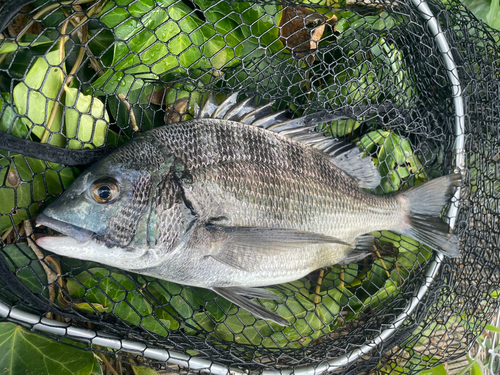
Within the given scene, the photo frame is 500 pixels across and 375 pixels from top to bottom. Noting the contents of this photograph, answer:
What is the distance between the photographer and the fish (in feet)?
4.26

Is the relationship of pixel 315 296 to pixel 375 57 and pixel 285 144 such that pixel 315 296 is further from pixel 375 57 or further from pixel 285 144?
pixel 375 57

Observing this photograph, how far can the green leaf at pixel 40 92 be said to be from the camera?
140cm

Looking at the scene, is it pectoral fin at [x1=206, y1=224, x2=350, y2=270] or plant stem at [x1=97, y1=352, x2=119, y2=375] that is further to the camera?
plant stem at [x1=97, y1=352, x2=119, y2=375]

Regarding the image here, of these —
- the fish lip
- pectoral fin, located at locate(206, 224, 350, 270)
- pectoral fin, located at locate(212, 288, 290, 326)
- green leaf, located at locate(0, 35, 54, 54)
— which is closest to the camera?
the fish lip

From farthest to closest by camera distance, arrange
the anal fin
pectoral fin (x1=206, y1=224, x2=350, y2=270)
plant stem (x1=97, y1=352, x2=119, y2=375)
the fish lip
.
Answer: the anal fin < plant stem (x1=97, y1=352, x2=119, y2=375) < pectoral fin (x1=206, y1=224, x2=350, y2=270) < the fish lip

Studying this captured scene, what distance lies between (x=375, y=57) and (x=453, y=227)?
1.07 metres

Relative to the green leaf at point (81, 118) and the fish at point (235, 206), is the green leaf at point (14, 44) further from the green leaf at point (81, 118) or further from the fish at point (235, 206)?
the fish at point (235, 206)

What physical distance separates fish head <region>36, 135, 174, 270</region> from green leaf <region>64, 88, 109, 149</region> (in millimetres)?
228

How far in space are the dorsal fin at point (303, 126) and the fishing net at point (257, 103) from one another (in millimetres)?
99

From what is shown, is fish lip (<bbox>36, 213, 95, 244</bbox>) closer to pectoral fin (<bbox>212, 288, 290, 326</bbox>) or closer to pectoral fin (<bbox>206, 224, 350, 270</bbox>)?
pectoral fin (<bbox>206, 224, 350, 270</bbox>)

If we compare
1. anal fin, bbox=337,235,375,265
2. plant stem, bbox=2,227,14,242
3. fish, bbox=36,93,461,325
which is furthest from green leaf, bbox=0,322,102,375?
anal fin, bbox=337,235,375,265

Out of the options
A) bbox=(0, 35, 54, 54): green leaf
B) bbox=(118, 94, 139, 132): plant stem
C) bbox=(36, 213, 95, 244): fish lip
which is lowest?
bbox=(36, 213, 95, 244): fish lip

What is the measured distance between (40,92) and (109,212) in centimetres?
57

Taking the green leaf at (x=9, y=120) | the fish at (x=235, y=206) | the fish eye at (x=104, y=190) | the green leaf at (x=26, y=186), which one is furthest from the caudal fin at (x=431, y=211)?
the green leaf at (x=9, y=120)
